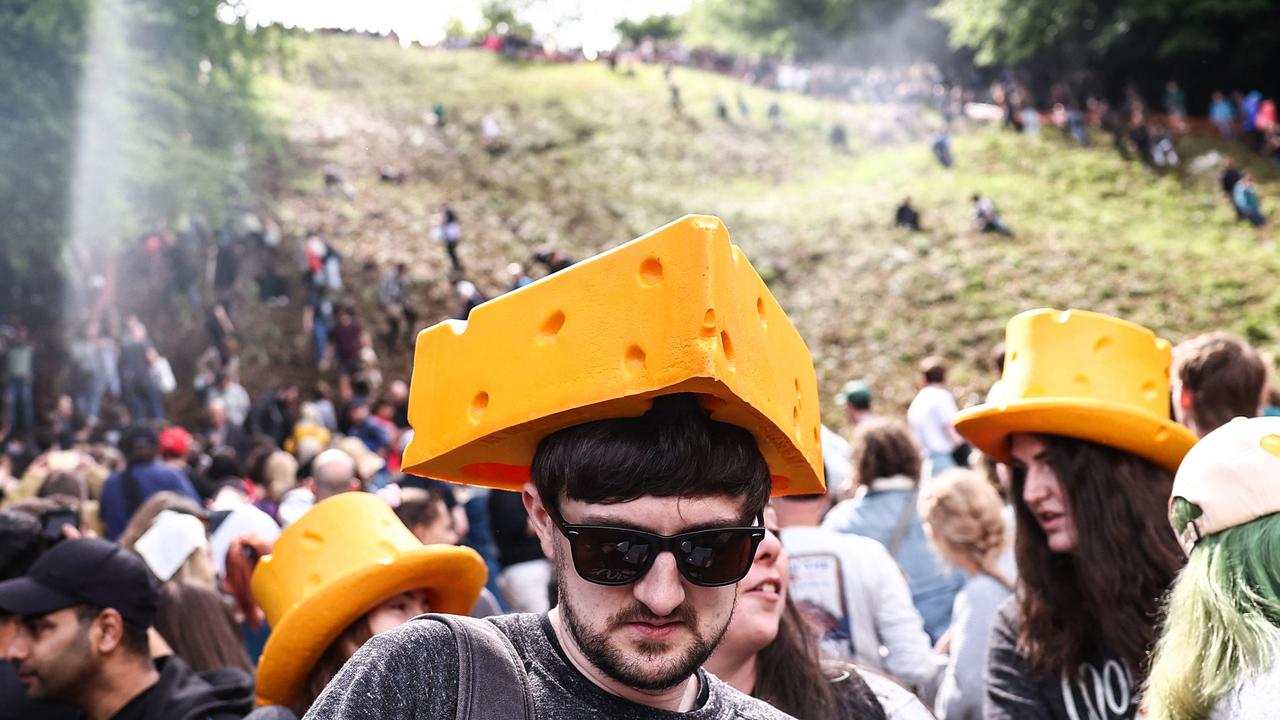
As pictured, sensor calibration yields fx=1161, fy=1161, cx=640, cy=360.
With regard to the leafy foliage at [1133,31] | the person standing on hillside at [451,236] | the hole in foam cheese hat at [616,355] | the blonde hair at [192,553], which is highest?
the leafy foliage at [1133,31]

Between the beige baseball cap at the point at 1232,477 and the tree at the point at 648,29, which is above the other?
the tree at the point at 648,29

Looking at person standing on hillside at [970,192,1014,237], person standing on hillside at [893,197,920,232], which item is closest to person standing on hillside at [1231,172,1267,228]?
person standing on hillside at [970,192,1014,237]

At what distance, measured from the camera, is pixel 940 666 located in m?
4.26

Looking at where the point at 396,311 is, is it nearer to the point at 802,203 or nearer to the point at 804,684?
the point at 802,203

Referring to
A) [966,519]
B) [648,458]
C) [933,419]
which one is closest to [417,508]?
[966,519]

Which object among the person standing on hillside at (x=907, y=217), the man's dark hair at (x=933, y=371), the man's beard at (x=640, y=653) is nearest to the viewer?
the man's beard at (x=640, y=653)

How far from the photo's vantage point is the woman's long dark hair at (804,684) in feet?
9.29

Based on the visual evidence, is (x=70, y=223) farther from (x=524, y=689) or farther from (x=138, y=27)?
(x=524, y=689)

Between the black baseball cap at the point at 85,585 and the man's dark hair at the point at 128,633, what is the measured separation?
0.01m

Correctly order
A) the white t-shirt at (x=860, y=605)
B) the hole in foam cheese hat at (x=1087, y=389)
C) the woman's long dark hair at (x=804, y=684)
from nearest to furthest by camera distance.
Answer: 1. the woman's long dark hair at (x=804, y=684)
2. the hole in foam cheese hat at (x=1087, y=389)
3. the white t-shirt at (x=860, y=605)

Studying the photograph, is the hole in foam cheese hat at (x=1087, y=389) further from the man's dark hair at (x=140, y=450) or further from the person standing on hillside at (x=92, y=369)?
the person standing on hillside at (x=92, y=369)

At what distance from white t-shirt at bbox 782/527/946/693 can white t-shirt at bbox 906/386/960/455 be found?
14.6ft

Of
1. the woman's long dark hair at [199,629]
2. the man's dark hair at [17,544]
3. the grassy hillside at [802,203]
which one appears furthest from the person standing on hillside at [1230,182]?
the man's dark hair at [17,544]

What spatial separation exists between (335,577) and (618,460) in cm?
138
